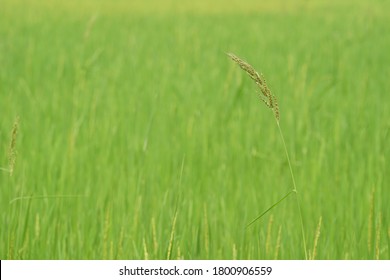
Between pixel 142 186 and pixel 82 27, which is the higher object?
pixel 82 27

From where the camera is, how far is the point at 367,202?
2666 millimetres

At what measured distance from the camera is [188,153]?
10.8 ft

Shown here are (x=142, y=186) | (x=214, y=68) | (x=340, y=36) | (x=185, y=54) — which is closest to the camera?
(x=142, y=186)

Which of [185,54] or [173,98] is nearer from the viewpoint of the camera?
[173,98]

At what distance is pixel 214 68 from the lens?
572 centimetres

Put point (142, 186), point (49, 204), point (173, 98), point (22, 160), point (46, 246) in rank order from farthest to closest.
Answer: point (173, 98), point (22, 160), point (142, 186), point (49, 204), point (46, 246)

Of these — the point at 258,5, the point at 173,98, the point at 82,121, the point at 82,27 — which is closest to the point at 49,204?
the point at 82,121

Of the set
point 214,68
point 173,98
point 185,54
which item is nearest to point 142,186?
point 173,98

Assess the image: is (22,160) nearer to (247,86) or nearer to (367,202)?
(367,202)

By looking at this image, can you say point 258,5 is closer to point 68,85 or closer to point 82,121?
point 68,85

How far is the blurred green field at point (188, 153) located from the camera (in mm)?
2297

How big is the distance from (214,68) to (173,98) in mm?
1285

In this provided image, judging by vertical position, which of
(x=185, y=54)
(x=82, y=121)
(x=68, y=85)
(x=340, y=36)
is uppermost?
(x=340, y=36)

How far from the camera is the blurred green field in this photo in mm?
2297
